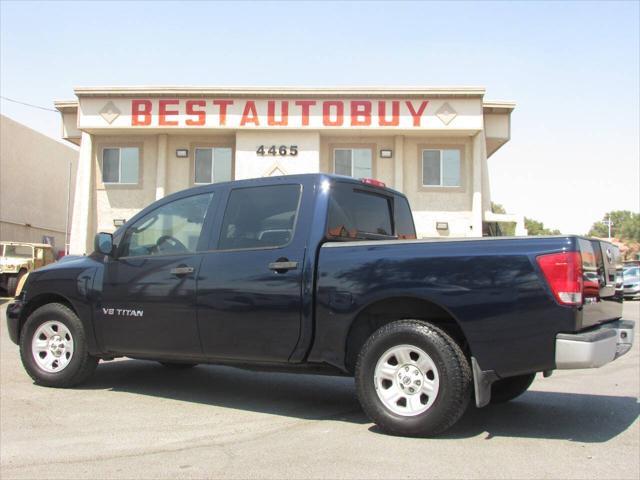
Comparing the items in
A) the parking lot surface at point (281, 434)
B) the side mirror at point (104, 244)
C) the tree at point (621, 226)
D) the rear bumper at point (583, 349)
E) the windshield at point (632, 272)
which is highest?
the tree at point (621, 226)

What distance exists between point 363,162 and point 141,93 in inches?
333

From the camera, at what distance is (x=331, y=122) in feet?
75.8

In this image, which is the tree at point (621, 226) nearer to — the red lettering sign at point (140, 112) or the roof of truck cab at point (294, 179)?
the red lettering sign at point (140, 112)

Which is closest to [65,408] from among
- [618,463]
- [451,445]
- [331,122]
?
[451,445]

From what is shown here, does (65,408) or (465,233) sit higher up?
(465,233)

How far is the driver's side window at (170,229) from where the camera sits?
599 centimetres

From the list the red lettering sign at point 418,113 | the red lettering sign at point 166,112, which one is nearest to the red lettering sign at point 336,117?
the red lettering sign at point 418,113

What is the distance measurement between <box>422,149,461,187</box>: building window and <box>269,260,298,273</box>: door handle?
19256mm

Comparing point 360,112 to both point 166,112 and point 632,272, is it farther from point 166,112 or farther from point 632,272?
point 632,272

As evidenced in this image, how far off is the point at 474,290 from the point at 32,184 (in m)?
40.4

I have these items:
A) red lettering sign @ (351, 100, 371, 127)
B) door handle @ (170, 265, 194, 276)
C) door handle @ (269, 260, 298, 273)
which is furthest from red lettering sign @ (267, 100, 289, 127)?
door handle @ (269, 260, 298, 273)

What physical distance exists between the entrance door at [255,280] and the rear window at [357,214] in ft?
1.05

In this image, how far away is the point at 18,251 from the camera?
23.8 metres

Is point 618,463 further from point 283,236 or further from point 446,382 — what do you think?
point 283,236
